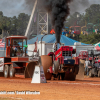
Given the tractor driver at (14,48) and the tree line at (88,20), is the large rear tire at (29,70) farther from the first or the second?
the tree line at (88,20)

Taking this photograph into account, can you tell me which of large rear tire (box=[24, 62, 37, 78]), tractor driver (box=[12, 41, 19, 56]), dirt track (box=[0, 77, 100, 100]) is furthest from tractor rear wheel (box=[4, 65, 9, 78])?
dirt track (box=[0, 77, 100, 100])

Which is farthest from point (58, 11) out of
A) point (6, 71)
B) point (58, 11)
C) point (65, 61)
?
point (6, 71)

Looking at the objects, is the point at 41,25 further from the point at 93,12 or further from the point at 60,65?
the point at 93,12

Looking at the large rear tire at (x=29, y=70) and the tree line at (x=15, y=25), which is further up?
the tree line at (x=15, y=25)

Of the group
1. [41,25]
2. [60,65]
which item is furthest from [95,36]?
[60,65]

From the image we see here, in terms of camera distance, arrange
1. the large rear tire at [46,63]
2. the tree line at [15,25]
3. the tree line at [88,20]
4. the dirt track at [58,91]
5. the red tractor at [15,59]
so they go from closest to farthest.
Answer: the dirt track at [58,91] → the large rear tire at [46,63] → the red tractor at [15,59] → the tree line at [15,25] → the tree line at [88,20]

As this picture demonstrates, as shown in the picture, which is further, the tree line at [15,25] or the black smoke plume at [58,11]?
the tree line at [15,25]

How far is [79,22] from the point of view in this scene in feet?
417

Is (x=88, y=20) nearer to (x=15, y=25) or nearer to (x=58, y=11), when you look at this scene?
(x=15, y=25)

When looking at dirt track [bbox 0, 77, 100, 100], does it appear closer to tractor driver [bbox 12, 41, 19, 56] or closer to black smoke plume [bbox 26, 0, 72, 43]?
black smoke plume [bbox 26, 0, 72, 43]

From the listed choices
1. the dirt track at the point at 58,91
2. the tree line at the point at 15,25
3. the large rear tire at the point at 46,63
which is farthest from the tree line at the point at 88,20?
the dirt track at the point at 58,91

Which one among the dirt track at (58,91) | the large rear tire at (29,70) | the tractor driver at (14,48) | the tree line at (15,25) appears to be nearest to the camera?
the dirt track at (58,91)

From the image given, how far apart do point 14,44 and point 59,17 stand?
463cm

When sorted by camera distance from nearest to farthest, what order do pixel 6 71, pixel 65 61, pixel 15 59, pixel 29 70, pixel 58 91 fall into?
pixel 58 91
pixel 65 61
pixel 29 70
pixel 15 59
pixel 6 71
